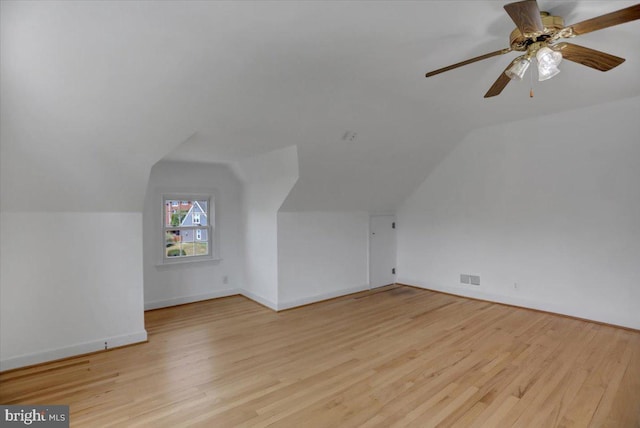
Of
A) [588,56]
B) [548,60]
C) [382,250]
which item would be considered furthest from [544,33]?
[382,250]

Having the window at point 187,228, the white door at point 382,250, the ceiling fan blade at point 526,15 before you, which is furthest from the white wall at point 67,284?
the ceiling fan blade at point 526,15

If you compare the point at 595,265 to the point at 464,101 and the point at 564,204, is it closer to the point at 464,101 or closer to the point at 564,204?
the point at 564,204

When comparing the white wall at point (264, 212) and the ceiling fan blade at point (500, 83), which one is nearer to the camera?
the ceiling fan blade at point (500, 83)

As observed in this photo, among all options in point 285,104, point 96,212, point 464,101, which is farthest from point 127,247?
point 464,101

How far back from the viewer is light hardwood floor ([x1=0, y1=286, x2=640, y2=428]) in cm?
221

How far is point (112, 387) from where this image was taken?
2.60 meters

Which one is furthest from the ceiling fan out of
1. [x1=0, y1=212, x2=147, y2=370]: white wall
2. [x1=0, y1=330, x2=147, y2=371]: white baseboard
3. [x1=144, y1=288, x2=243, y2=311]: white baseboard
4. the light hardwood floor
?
[x1=144, y1=288, x2=243, y2=311]: white baseboard

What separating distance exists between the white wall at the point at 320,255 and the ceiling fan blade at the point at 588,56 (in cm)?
342

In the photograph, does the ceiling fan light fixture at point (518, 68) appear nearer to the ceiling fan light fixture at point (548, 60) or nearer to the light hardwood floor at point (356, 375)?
the ceiling fan light fixture at point (548, 60)

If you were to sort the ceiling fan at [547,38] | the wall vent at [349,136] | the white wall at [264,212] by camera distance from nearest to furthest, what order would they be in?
the ceiling fan at [547,38] < the wall vent at [349,136] < the white wall at [264,212]

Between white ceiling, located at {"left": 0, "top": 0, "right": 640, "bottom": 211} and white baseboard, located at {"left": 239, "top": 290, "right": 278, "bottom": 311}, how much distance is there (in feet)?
6.05

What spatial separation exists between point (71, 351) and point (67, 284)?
0.66 m

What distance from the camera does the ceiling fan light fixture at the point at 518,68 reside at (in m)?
2.10

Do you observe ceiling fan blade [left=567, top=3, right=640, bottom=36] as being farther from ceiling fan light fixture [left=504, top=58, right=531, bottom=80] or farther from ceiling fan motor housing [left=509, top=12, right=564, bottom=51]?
ceiling fan light fixture [left=504, top=58, right=531, bottom=80]
